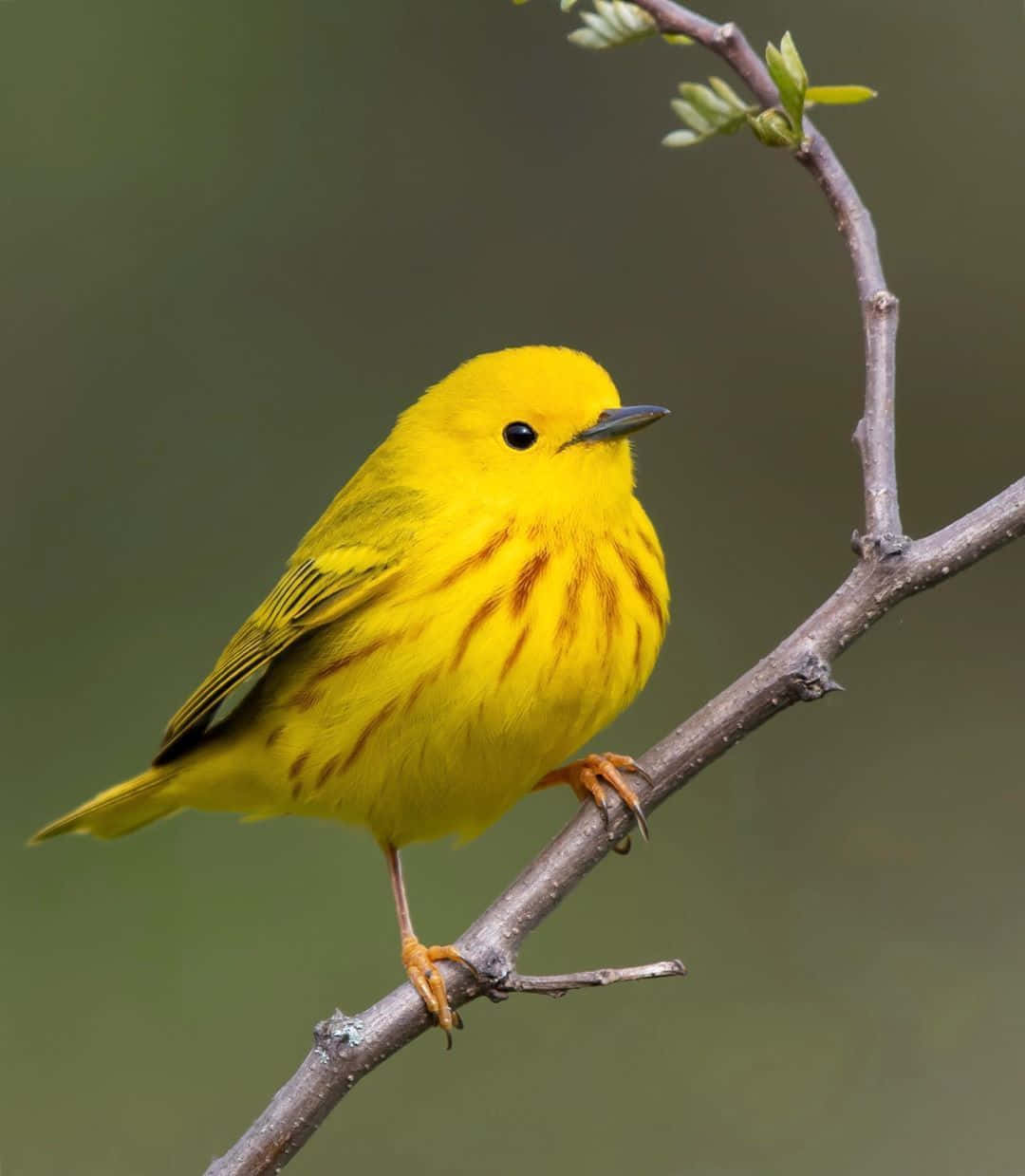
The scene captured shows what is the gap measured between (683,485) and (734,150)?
53.3 inches

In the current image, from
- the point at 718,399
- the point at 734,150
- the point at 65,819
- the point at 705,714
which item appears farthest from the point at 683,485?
the point at 705,714

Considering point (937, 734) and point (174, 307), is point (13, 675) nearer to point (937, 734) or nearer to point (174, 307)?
point (174, 307)

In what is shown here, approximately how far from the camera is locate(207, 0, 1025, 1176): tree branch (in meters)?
2.85

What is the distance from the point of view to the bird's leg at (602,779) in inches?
130

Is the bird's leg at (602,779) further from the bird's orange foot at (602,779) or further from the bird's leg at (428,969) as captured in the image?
the bird's leg at (428,969)

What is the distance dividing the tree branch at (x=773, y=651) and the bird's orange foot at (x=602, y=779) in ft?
0.67

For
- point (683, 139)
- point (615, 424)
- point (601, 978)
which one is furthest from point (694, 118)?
point (601, 978)

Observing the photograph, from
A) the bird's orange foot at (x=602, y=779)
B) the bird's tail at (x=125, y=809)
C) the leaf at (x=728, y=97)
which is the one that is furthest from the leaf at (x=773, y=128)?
the bird's tail at (x=125, y=809)

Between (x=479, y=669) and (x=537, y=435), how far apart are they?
0.58 m

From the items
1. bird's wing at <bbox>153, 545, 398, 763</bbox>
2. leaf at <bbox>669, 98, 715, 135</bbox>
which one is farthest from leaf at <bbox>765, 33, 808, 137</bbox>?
bird's wing at <bbox>153, 545, 398, 763</bbox>

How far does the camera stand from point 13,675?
21.3 feet

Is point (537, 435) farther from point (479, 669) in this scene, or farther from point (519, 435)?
point (479, 669)

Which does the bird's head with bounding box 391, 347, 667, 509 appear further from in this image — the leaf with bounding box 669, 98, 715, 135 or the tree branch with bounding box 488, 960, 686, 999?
the tree branch with bounding box 488, 960, 686, 999

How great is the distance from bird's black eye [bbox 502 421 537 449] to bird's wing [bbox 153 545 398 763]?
14.3 inches
